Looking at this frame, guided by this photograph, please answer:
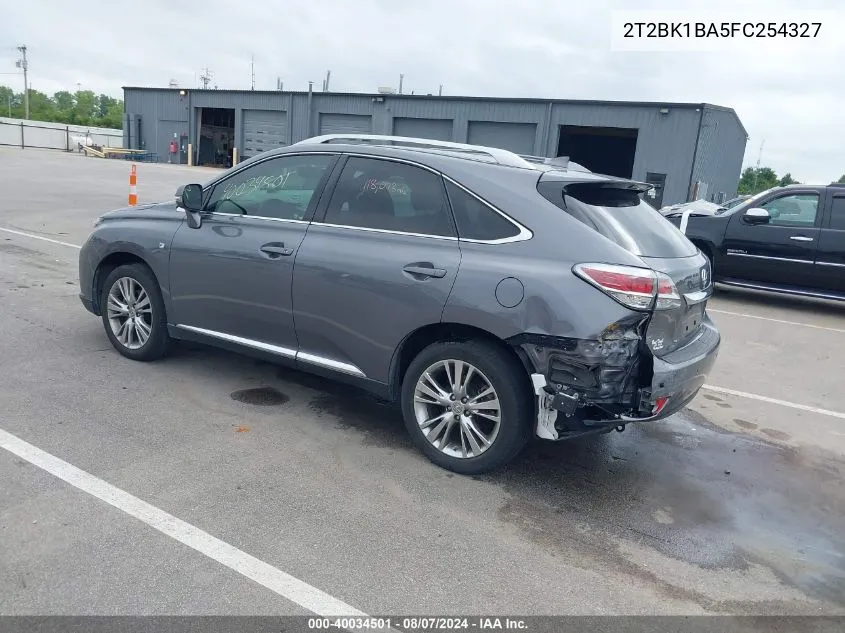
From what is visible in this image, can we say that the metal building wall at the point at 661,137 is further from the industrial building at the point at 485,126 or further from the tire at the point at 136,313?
the tire at the point at 136,313

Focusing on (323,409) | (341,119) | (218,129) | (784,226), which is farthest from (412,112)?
(323,409)

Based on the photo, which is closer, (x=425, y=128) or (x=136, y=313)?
(x=136, y=313)

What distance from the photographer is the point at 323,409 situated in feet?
16.0

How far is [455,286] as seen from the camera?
12.6 ft

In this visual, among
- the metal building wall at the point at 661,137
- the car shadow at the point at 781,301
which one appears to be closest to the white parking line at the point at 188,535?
the car shadow at the point at 781,301

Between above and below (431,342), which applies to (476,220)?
above

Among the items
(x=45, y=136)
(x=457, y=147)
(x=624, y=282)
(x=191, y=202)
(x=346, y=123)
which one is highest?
(x=346, y=123)

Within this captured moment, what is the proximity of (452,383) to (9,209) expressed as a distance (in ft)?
45.2

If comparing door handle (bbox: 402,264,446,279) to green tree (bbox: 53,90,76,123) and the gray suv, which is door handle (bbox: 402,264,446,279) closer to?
the gray suv

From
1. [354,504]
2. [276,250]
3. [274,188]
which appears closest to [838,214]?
[274,188]

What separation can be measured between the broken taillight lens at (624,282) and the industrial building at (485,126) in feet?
59.7

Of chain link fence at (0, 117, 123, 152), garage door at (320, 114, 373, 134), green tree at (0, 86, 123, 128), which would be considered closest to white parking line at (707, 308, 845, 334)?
garage door at (320, 114, 373, 134)

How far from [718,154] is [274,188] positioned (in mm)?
27836

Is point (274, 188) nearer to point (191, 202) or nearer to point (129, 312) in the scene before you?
point (191, 202)
